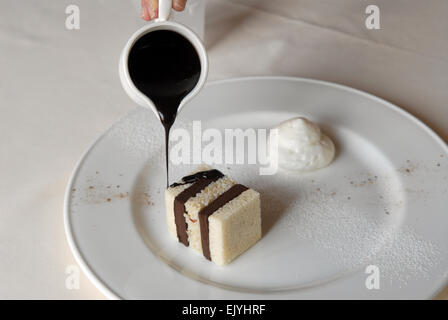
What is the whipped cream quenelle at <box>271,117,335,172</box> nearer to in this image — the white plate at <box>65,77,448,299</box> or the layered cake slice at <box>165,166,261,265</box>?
the white plate at <box>65,77,448,299</box>

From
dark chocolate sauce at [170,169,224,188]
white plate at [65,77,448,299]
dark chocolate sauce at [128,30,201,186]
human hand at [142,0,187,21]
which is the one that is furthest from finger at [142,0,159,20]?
dark chocolate sauce at [170,169,224,188]

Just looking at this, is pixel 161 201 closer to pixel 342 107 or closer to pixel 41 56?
pixel 342 107

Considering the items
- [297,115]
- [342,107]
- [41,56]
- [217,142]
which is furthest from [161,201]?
[41,56]

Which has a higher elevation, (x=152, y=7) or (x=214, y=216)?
(x=152, y=7)

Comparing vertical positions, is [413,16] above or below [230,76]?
above

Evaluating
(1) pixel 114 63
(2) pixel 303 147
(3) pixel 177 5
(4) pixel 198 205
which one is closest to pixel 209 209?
(4) pixel 198 205

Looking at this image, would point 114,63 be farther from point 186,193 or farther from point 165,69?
point 186,193
